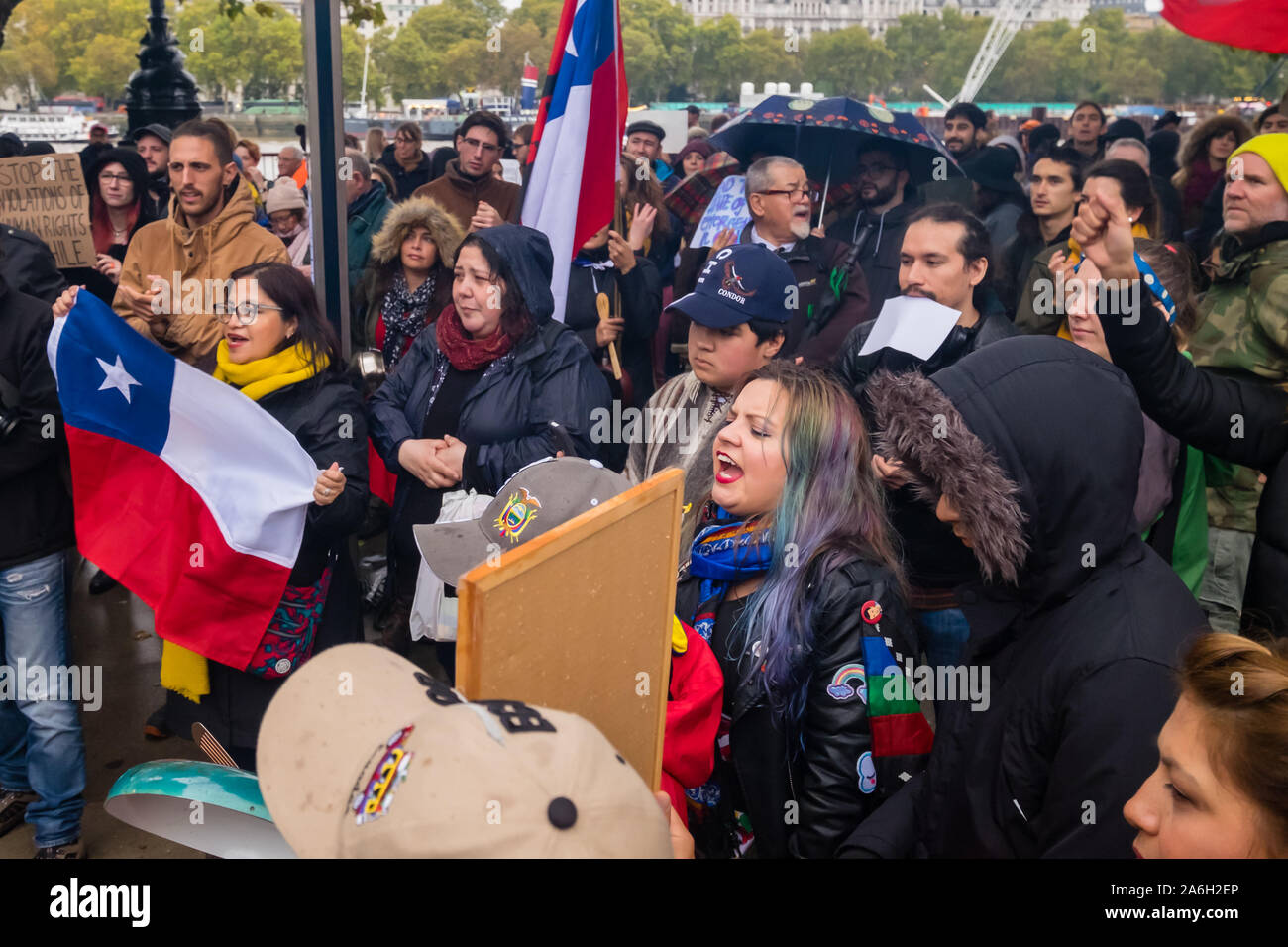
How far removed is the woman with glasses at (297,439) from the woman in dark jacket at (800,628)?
1275 mm

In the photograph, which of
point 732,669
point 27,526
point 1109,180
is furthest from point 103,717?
point 1109,180

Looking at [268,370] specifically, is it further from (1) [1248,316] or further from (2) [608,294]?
(1) [1248,316]

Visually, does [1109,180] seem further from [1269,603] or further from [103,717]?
[103,717]

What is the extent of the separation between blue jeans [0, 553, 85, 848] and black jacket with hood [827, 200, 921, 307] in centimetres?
353

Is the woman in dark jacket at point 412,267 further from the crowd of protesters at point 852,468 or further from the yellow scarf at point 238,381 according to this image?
the yellow scarf at point 238,381

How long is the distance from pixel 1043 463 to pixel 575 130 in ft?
9.91

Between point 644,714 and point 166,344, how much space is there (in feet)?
10.1

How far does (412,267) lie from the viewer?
5121 millimetres

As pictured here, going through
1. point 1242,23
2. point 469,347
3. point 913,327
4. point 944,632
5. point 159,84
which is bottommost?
point 944,632

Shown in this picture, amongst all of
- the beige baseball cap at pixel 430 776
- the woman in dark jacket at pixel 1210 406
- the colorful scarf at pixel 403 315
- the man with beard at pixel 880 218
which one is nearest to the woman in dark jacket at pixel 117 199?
the colorful scarf at pixel 403 315

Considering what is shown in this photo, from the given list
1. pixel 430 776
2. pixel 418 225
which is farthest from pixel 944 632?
pixel 418 225

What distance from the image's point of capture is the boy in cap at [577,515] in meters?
2.00

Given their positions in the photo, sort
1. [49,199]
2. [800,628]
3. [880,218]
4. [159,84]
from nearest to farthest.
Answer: [800,628], [49,199], [880,218], [159,84]

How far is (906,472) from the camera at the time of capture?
7.27 feet
